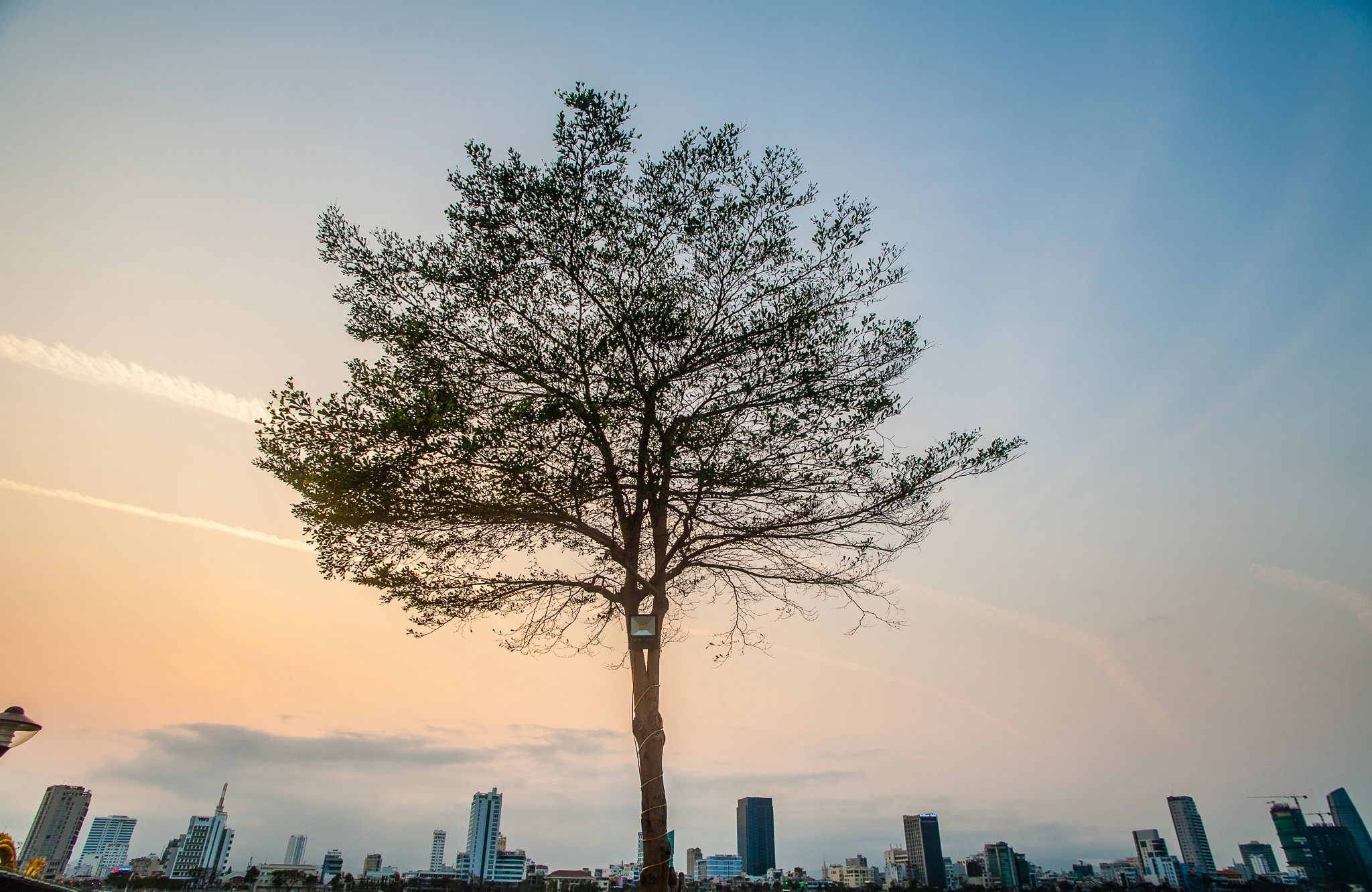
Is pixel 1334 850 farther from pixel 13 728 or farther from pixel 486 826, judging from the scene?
pixel 13 728

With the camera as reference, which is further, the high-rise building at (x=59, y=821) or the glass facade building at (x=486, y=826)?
the glass facade building at (x=486, y=826)

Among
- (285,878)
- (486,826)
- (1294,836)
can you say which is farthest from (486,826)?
(1294,836)

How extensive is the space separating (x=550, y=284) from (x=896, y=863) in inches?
1338

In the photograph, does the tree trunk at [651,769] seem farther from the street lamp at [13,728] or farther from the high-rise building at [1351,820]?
the high-rise building at [1351,820]

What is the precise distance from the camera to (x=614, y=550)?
845cm

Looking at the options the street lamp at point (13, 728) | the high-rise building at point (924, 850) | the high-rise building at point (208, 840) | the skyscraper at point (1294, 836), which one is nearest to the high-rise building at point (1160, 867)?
the high-rise building at point (924, 850)

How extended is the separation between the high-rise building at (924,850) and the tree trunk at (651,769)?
834 inches

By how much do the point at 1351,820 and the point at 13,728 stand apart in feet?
261

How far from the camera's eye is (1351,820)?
53.3 meters

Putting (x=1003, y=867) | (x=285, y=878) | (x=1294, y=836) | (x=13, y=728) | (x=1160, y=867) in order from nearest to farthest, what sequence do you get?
(x=13, y=728) < (x=285, y=878) < (x=1003, y=867) < (x=1160, y=867) < (x=1294, y=836)

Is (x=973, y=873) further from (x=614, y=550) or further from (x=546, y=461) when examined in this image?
(x=546, y=461)

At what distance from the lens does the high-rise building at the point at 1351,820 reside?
49.1 meters

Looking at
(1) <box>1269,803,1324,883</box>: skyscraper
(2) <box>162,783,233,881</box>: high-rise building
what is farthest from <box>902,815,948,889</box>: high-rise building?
(2) <box>162,783,233,881</box>: high-rise building

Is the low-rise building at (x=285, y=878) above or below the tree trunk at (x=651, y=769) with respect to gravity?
below
